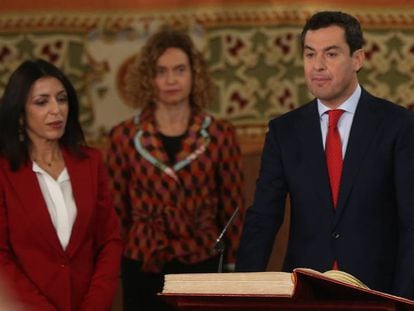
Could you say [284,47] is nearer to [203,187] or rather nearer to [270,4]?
[270,4]

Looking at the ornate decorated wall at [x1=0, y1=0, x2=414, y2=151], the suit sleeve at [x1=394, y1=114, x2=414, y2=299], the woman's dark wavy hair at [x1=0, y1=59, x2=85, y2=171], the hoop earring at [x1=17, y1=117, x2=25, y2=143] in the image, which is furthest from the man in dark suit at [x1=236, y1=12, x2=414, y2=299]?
the ornate decorated wall at [x1=0, y1=0, x2=414, y2=151]

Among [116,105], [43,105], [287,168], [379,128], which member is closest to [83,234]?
[43,105]

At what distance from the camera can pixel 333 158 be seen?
3.59 meters

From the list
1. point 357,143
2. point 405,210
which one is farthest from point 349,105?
point 405,210

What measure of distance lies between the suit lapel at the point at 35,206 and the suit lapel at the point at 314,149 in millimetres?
899

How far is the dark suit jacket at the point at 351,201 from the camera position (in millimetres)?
3504

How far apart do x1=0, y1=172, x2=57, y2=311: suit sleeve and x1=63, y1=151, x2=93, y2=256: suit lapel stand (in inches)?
6.9

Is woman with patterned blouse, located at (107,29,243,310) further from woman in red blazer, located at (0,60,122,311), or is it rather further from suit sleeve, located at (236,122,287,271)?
suit sleeve, located at (236,122,287,271)

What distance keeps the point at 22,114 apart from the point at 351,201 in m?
1.25

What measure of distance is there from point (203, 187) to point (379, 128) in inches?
47.6

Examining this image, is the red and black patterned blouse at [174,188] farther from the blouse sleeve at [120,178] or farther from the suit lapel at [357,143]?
the suit lapel at [357,143]

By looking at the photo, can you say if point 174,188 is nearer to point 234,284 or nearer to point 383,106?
point 383,106

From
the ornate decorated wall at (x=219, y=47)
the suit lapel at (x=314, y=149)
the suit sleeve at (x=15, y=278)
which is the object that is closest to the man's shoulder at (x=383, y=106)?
the suit lapel at (x=314, y=149)

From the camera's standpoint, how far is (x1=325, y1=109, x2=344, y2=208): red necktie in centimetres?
356
